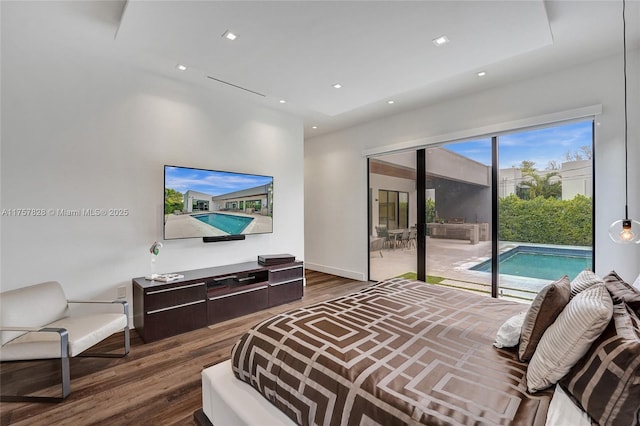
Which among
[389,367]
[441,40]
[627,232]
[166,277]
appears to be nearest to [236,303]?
[166,277]

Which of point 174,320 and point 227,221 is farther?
point 227,221

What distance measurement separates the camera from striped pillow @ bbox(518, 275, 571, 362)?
1.36 metres

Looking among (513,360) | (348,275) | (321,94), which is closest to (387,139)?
(321,94)

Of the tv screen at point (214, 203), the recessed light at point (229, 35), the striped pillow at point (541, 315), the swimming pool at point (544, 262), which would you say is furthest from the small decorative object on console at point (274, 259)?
the striped pillow at point (541, 315)

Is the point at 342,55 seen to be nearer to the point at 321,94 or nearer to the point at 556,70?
the point at 321,94

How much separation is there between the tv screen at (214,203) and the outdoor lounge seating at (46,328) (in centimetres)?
111

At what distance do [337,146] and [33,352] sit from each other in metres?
4.99

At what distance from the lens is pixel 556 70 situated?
3275mm

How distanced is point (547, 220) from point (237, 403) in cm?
381

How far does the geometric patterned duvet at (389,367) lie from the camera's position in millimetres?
1088

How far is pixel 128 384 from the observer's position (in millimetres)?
2203

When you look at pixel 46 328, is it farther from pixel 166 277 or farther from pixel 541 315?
pixel 541 315

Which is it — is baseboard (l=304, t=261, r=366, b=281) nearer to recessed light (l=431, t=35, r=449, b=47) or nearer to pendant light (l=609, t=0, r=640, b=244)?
pendant light (l=609, t=0, r=640, b=244)

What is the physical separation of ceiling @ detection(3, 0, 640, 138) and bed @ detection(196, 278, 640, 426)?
2082 mm
